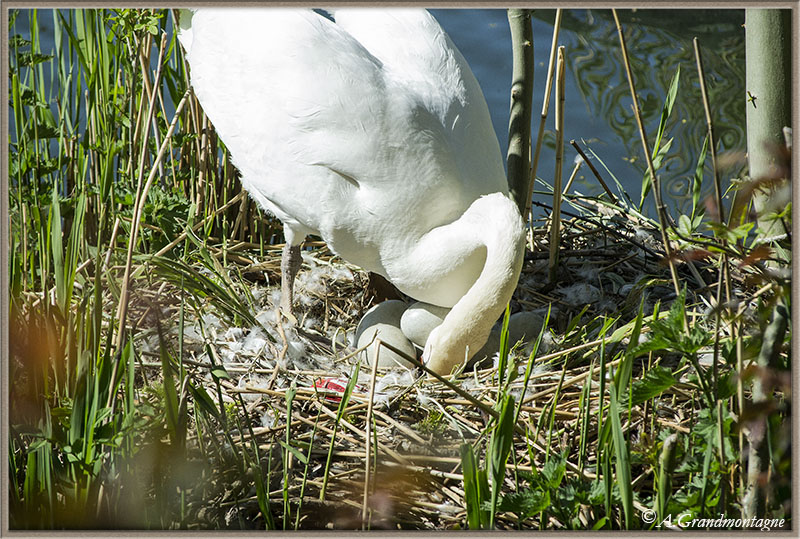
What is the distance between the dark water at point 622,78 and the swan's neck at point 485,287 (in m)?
2.13

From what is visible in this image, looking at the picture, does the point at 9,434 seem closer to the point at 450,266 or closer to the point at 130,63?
the point at 450,266

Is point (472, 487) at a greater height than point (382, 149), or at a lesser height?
lesser

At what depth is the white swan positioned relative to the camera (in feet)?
7.41

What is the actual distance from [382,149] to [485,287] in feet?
1.54

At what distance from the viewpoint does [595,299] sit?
2717 mm

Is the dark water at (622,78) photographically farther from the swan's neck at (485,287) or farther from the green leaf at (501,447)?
the green leaf at (501,447)

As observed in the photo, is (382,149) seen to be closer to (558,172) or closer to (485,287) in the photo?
(485,287)

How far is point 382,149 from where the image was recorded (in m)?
2.26

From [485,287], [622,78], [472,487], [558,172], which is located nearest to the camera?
[472,487]

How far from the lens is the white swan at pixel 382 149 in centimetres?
226

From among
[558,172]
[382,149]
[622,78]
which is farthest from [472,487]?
[622,78]

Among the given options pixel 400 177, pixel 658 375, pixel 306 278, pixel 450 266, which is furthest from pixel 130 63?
pixel 658 375

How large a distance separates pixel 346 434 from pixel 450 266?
0.59m

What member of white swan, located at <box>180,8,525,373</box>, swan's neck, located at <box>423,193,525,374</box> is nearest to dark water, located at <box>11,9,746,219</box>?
white swan, located at <box>180,8,525,373</box>
